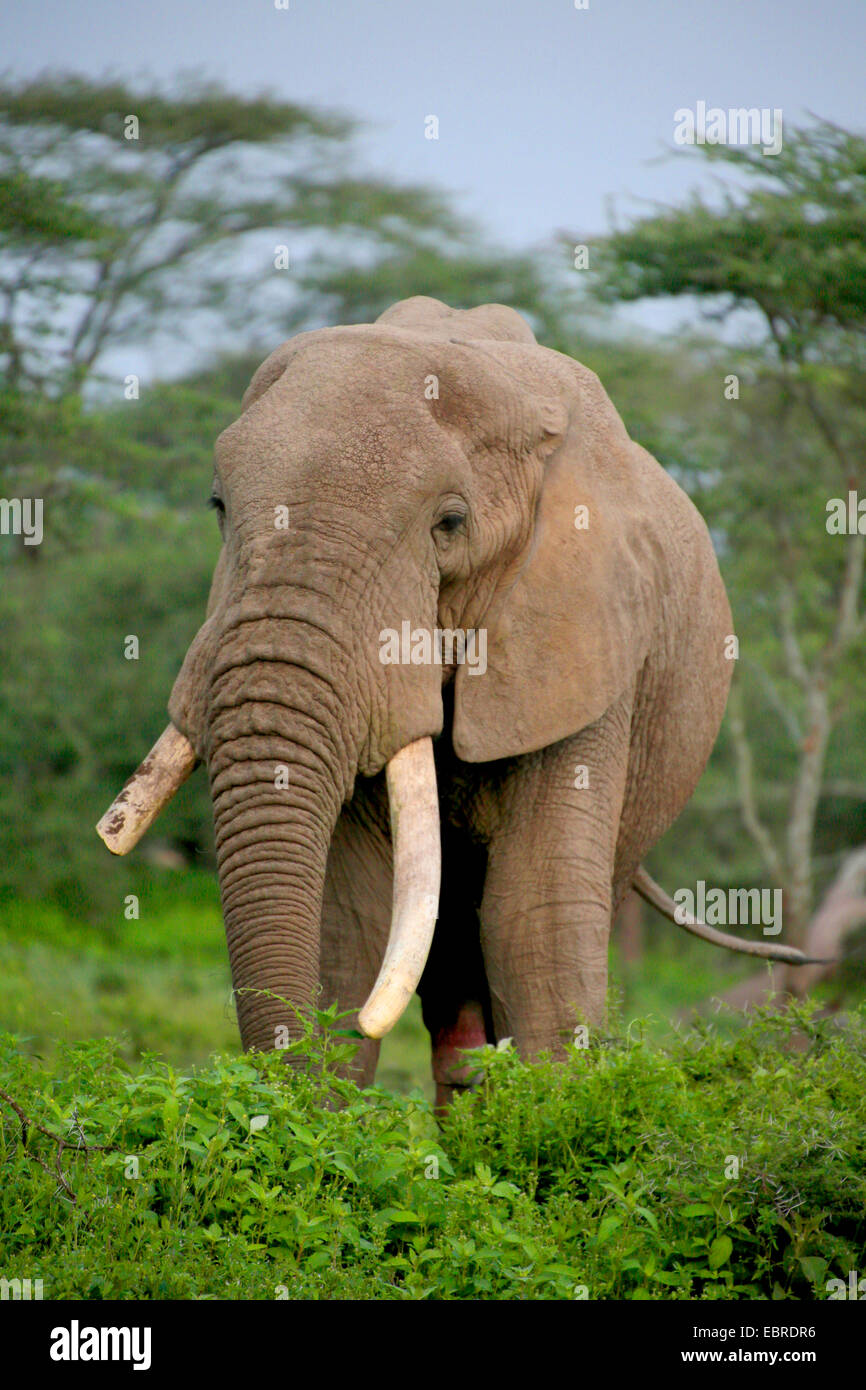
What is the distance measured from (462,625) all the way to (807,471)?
1314 centimetres

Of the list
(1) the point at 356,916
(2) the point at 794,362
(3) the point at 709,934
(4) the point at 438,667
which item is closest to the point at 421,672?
(4) the point at 438,667

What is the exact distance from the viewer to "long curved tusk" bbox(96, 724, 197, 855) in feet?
18.0

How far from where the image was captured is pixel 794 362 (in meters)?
14.8

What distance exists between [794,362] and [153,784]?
1038cm

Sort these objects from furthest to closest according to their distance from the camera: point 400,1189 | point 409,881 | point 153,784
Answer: point 153,784, point 409,881, point 400,1189

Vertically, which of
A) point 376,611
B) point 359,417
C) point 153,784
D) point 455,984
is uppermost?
point 359,417

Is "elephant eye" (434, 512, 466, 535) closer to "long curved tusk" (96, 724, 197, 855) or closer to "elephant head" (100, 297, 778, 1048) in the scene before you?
"elephant head" (100, 297, 778, 1048)

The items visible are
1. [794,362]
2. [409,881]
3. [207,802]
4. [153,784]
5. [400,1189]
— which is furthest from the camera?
[207,802]

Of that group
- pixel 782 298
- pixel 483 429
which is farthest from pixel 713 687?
pixel 782 298

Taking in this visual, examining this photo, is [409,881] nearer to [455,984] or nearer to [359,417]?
[359,417]

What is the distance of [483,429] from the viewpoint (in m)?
5.68

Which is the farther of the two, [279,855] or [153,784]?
[153,784]

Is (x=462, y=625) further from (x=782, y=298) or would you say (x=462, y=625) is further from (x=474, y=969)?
(x=782, y=298)

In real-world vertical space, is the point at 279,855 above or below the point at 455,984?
above
